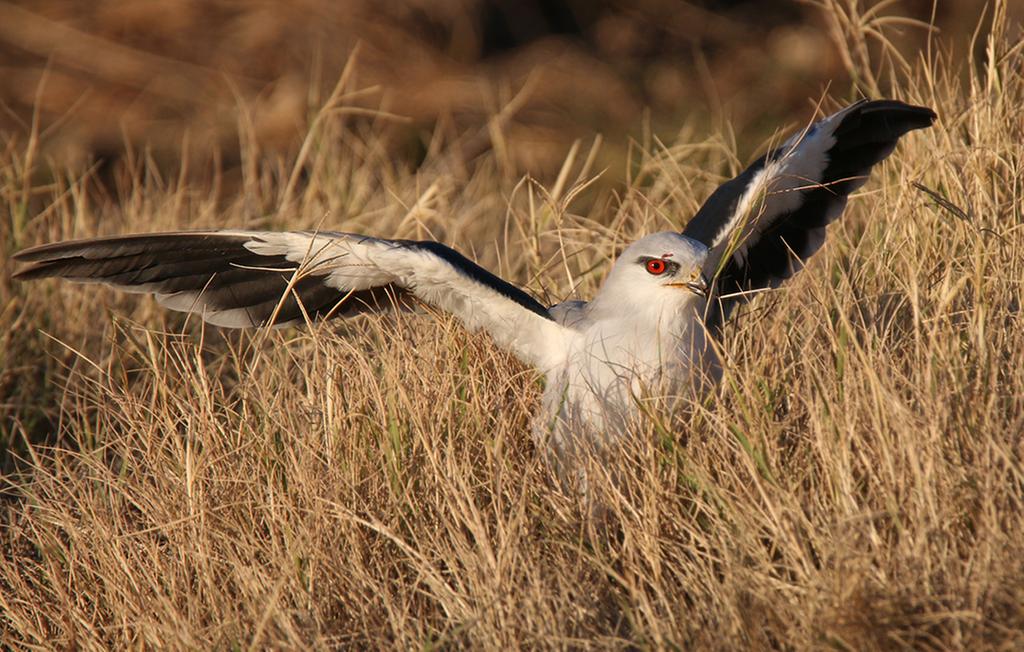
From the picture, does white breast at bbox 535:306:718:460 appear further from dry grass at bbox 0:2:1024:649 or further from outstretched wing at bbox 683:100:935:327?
outstretched wing at bbox 683:100:935:327

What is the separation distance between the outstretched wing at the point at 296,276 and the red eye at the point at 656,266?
351 millimetres

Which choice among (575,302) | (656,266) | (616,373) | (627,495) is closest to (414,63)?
(575,302)

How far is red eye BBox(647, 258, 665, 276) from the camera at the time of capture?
12.8 ft

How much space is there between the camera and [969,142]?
483cm

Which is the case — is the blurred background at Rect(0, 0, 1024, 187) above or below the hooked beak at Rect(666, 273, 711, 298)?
below

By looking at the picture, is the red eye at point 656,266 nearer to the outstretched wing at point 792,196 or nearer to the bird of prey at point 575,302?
the bird of prey at point 575,302

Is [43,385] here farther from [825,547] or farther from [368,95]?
[368,95]

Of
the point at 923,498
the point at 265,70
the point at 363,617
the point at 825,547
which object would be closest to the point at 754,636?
the point at 825,547

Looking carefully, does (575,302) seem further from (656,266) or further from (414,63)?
(414,63)

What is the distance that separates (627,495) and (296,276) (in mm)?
1165

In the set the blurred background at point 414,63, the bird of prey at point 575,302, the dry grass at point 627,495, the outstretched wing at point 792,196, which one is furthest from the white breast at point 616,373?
the blurred background at point 414,63

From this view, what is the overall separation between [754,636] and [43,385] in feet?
11.4

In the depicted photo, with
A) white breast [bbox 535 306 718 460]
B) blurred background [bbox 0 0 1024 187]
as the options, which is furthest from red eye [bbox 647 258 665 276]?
blurred background [bbox 0 0 1024 187]

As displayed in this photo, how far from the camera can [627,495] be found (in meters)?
3.41
